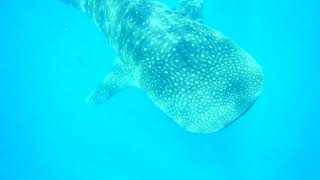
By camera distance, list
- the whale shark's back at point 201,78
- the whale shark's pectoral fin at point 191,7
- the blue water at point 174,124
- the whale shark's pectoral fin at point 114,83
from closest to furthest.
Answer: the whale shark's back at point 201,78 → the whale shark's pectoral fin at point 114,83 → the whale shark's pectoral fin at point 191,7 → the blue water at point 174,124

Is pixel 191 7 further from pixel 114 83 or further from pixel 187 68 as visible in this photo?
pixel 187 68

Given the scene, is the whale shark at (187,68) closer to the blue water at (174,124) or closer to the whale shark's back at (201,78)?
the whale shark's back at (201,78)

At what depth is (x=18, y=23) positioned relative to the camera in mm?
19578

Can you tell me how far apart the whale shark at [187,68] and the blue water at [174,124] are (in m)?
6.80

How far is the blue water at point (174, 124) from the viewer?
1425 cm

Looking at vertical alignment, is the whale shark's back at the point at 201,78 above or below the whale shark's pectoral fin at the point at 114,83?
above

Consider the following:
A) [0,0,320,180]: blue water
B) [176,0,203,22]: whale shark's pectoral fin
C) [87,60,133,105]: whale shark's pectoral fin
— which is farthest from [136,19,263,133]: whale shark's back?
[0,0,320,180]: blue water

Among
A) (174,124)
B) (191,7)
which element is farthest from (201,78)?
(174,124)

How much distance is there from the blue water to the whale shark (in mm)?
6795

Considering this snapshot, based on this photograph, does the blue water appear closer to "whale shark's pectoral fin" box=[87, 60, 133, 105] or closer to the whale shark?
"whale shark's pectoral fin" box=[87, 60, 133, 105]

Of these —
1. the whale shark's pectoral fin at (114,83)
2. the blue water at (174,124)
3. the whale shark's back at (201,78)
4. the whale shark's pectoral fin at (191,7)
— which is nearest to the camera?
the whale shark's back at (201,78)

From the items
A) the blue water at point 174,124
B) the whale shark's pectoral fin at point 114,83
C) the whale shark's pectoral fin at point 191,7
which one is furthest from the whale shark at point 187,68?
the blue water at point 174,124

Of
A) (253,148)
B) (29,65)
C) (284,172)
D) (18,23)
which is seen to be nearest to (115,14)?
(253,148)

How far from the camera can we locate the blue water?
14.2 m
